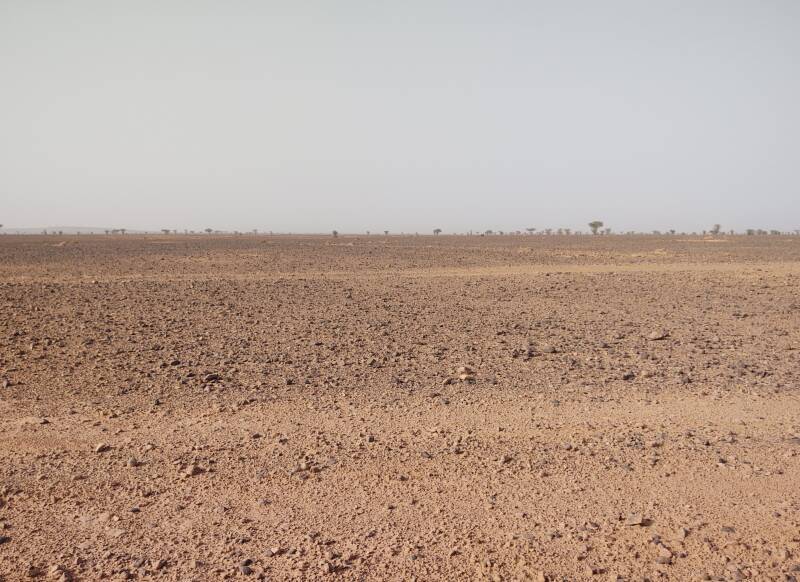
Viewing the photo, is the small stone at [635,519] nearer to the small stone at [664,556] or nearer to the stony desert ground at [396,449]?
the stony desert ground at [396,449]

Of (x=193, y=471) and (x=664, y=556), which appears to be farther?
(x=193, y=471)

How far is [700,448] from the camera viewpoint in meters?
5.38

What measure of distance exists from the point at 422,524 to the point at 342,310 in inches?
385

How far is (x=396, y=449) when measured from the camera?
17.6 feet

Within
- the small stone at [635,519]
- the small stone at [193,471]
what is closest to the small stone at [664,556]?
the small stone at [635,519]

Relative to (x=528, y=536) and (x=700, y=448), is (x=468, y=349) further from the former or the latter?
(x=528, y=536)

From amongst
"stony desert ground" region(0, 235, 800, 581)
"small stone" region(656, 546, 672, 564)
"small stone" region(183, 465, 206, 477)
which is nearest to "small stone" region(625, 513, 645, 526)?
"stony desert ground" region(0, 235, 800, 581)

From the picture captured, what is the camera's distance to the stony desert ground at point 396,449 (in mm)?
3754

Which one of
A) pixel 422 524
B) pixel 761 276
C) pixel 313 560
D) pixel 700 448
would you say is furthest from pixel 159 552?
pixel 761 276

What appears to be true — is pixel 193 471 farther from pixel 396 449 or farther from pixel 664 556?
pixel 664 556

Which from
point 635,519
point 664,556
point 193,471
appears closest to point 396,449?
point 193,471

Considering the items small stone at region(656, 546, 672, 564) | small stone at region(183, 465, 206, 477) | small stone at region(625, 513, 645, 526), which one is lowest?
small stone at region(656, 546, 672, 564)

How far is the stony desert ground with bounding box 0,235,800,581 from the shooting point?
3.75 m

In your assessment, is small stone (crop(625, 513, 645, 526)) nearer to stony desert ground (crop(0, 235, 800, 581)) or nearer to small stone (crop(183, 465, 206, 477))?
stony desert ground (crop(0, 235, 800, 581))
